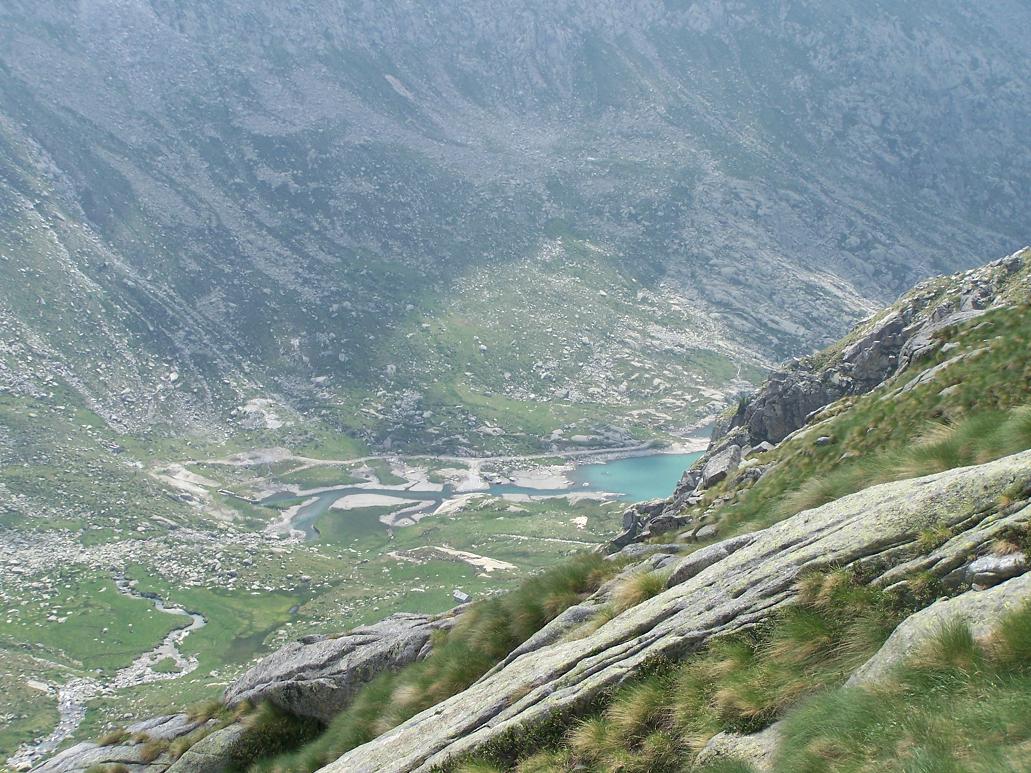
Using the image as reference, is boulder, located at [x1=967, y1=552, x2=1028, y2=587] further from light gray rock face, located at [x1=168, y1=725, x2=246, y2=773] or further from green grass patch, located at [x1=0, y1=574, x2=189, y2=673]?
green grass patch, located at [x1=0, y1=574, x2=189, y2=673]

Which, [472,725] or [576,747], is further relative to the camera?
[472,725]

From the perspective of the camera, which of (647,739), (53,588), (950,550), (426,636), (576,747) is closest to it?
(950,550)


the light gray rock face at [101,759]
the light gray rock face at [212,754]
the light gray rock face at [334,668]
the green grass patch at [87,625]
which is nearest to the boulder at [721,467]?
the light gray rock face at [334,668]

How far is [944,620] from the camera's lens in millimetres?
6066

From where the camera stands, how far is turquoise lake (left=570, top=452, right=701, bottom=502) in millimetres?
168750

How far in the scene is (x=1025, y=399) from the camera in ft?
55.2

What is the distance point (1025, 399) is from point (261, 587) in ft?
414

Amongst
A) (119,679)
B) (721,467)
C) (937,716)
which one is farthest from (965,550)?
(119,679)

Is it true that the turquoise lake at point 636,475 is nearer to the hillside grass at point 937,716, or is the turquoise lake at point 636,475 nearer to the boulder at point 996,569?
the boulder at point 996,569

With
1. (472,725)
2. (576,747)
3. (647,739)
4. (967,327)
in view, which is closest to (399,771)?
(472,725)

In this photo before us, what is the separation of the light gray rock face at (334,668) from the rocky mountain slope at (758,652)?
3.3 inches

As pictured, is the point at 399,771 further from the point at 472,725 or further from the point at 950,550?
the point at 950,550

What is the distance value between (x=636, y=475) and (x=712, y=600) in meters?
174

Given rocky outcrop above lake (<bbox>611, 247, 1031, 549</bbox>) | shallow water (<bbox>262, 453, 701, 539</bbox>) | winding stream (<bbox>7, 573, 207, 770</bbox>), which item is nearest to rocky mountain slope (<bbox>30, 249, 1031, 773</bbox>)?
rocky outcrop above lake (<bbox>611, 247, 1031, 549</bbox>)
